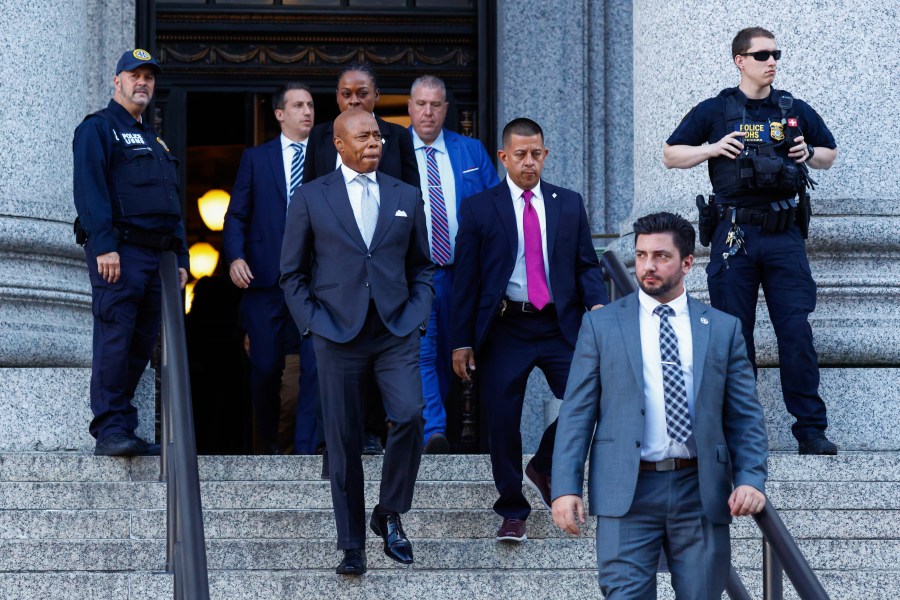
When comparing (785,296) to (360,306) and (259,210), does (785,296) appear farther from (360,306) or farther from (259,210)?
(259,210)

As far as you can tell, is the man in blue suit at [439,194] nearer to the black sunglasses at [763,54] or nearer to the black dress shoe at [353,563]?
the black sunglasses at [763,54]

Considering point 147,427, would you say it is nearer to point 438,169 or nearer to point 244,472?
point 244,472

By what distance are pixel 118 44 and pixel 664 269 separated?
6.58 metres

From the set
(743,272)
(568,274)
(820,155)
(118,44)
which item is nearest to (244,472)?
(568,274)

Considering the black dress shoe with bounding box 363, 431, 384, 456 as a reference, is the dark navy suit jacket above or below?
above

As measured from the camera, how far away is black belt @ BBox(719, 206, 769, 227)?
805 centimetres

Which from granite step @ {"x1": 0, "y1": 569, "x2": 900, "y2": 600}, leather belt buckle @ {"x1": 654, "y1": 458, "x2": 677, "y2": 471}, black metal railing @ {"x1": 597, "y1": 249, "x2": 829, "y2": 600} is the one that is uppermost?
leather belt buckle @ {"x1": 654, "y1": 458, "x2": 677, "y2": 471}

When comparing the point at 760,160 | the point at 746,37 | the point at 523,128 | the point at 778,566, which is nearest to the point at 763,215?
the point at 760,160

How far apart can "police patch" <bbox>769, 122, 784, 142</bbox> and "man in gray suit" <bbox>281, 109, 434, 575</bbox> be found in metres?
1.95

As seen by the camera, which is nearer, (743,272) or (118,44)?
(743,272)

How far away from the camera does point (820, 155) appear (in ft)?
27.2

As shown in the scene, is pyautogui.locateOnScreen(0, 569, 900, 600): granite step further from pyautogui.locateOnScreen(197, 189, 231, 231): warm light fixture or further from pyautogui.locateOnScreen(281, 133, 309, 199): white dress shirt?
pyautogui.locateOnScreen(197, 189, 231, 231): warm light fixture

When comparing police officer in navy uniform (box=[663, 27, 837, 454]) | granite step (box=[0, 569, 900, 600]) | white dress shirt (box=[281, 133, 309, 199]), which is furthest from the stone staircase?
white dress shirt (box=[281, 133, 309, 199])

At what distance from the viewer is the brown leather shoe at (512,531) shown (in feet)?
23.6
